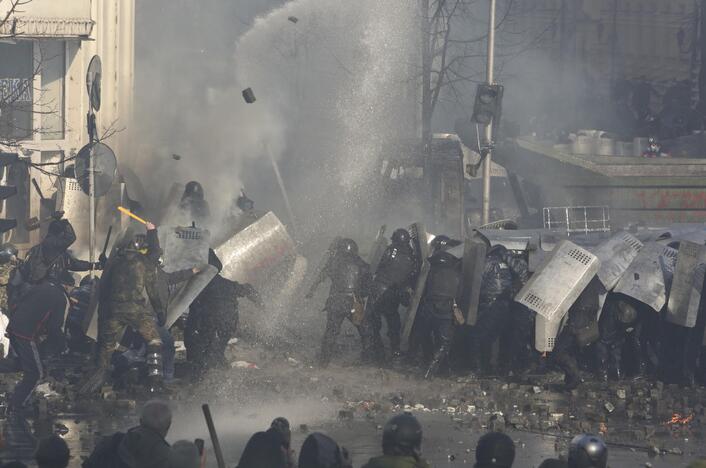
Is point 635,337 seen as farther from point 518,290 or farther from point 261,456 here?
point 261,456

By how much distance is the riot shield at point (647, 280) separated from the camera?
13656 mm

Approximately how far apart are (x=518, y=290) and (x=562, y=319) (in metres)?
0.54

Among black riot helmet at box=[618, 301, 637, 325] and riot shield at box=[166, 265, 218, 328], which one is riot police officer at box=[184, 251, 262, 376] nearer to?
riot shield at box=[166, 265, 218, 328]

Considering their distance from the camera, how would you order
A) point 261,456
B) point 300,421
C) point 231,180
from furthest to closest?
point 231,180
point 300,421
point 261,456

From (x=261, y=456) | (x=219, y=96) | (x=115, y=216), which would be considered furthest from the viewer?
(x=219, y=96)

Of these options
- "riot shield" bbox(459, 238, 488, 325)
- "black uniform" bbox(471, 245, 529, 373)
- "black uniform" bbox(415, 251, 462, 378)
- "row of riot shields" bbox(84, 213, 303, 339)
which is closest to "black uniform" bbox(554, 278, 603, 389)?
"black uniform" bbox(471, 245, 529, 373)

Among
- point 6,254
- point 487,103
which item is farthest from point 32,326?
point 487,103

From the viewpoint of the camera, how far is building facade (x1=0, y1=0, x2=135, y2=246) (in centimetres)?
2130

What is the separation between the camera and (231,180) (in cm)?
2711

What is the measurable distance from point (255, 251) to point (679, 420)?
598 cm

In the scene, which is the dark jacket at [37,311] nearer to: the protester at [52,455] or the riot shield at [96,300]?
the riot shield at [96,300]

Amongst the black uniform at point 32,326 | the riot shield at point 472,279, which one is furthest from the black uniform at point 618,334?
the black uniform at point 32,326

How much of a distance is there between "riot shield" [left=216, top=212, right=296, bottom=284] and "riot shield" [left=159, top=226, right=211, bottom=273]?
989 mm

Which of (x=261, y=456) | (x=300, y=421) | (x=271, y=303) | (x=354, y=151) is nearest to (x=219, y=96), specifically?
(x=354, y=151)
